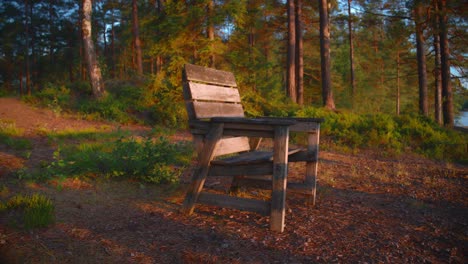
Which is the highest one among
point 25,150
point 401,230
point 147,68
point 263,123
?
point 147,68

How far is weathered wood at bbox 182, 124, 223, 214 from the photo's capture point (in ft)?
9.84

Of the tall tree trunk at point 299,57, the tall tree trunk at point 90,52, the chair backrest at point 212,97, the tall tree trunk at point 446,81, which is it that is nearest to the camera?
the chair backrest at point 212,97

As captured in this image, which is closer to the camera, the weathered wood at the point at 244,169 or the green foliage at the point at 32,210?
the green foliage at the point at 32,210

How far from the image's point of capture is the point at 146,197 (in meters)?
3.66

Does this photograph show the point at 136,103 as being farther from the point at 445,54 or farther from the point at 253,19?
the point at 445,54

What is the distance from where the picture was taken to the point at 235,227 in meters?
2.86

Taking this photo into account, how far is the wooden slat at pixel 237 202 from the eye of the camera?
2.88 m

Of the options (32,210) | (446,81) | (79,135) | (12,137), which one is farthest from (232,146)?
(446,81)

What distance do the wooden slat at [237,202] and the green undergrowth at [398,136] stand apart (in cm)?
588

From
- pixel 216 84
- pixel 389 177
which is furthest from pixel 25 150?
pixel 389 177

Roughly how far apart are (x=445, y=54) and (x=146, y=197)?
13216 mm

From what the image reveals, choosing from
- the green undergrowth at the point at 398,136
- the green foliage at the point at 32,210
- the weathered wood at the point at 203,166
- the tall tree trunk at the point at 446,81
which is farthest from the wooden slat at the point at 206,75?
the tall tree trunk at the point at 446,81

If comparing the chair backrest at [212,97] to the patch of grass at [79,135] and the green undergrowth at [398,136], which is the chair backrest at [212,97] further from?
the green undergrowth at [398,136]

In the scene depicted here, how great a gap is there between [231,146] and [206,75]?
81 cm
